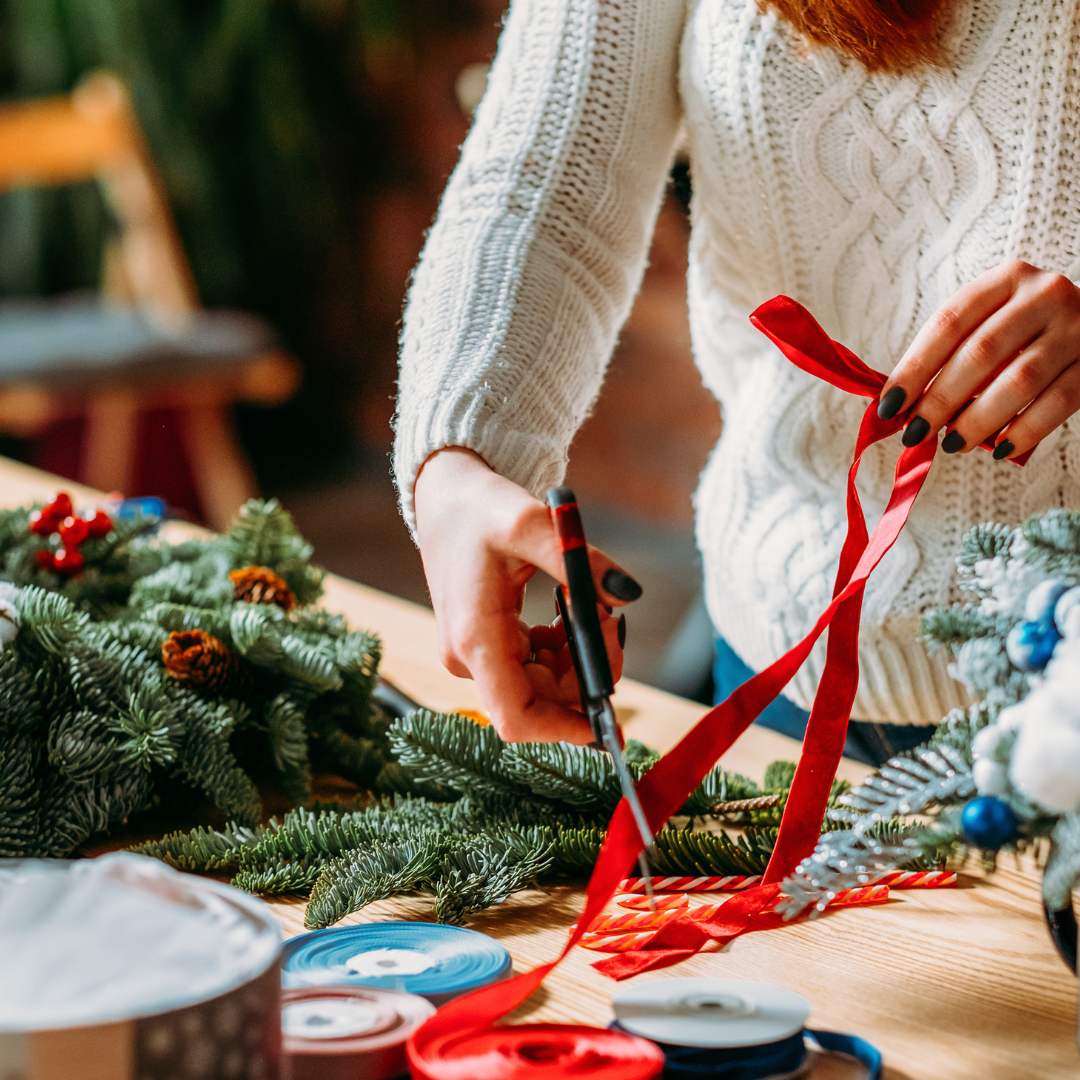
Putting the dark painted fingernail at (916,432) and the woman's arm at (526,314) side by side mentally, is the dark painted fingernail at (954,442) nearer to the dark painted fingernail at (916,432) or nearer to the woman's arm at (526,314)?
the dark painted fingernail at (916,432)

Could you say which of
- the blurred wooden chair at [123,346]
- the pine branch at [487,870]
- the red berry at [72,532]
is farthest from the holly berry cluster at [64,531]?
the blurred wooden chair at [123,346]

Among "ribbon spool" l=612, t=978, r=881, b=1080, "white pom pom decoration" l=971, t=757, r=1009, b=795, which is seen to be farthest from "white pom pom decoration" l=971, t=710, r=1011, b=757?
"ribbon spool" l=612, t=978, r=881, b=1080

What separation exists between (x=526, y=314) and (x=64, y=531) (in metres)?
0.34

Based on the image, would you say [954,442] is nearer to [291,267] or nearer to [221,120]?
[221,120]

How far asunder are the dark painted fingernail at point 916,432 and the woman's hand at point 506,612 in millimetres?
134

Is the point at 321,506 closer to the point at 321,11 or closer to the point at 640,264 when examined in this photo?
the point at 321,11

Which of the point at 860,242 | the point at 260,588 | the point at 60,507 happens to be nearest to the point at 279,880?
the point at 260,588

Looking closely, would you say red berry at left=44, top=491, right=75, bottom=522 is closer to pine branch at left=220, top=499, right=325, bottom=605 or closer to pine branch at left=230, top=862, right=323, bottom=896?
pine branch at left=220, top=499, right=325, bottom=605

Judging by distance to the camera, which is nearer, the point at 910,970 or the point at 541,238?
the point at 910,970

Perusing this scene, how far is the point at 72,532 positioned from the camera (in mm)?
768

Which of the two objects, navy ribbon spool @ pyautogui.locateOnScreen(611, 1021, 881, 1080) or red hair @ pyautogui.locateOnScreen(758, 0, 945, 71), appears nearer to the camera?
navy ribbon spool @ pyautogui.locateOnScreen(611, 1021, 881, 1080)

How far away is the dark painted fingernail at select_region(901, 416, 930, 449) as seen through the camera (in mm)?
489

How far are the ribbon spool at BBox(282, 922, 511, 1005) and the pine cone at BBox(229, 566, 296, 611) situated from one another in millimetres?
303

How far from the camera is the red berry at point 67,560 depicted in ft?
2.50
